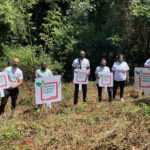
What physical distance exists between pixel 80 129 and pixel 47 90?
1.64m

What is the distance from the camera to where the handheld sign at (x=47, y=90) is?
5559 mm

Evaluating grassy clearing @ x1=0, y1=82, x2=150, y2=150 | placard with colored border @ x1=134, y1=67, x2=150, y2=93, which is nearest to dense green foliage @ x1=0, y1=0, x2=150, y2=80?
placard with colored border @ x1=134, y1=67, x2=150, y2=93

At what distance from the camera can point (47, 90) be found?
5684 millimetres

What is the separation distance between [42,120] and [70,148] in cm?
148

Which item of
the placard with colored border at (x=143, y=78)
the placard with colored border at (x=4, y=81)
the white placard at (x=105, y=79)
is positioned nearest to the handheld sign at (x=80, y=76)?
the white placard at (x=105, y=79)

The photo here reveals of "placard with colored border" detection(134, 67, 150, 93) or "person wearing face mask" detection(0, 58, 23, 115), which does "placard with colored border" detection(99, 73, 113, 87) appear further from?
"person wearing face mask" detection(0, 58, 23, 115)

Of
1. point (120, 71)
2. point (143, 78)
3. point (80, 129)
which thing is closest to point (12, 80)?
point (80, 129)

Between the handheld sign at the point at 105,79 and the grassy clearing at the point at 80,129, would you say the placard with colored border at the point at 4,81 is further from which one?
the handheld sign at the point at 105,79

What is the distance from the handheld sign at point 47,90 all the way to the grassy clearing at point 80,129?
259 mm

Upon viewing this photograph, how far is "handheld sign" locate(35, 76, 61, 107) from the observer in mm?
5559

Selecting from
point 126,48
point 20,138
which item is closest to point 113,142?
point 20,138

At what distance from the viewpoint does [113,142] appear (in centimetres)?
366

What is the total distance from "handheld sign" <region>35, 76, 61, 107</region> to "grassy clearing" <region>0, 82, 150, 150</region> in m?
0.26

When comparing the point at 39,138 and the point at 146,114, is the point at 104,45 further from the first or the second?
the point at 39,138
